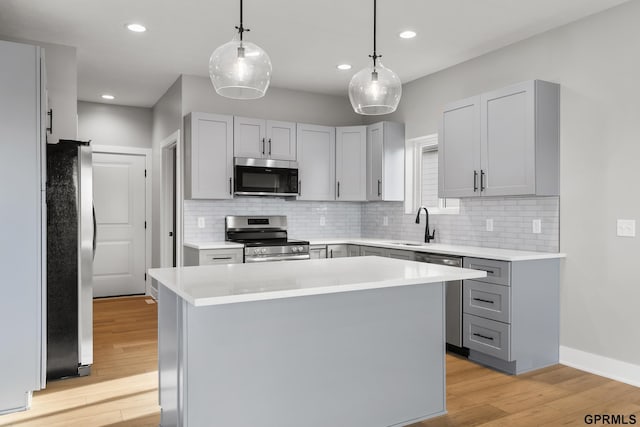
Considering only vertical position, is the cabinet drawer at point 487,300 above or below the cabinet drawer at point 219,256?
below

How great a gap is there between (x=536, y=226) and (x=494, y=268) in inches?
25.7

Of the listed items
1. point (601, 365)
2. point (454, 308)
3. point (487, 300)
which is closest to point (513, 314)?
point (487, 300)

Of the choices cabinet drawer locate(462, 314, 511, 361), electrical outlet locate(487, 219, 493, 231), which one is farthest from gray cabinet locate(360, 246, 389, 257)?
cabinet drawer locate(462, 314, 511, 361)

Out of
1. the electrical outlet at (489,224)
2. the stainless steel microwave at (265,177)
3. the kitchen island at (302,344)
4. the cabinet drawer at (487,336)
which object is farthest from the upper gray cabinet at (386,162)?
the kitchen island at (302,344)

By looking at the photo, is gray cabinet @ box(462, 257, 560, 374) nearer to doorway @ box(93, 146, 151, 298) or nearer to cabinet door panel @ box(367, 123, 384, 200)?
cabinet door panel @ box(367, 123, 384, 200)

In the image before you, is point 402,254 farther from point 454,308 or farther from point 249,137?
point 249,137

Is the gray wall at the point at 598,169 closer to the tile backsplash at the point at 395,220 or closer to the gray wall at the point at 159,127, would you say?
→ the tile backsplash at the point at 395,220

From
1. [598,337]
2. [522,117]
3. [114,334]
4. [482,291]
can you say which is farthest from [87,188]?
[598,337]

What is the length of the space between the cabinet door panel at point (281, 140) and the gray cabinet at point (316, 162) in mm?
82

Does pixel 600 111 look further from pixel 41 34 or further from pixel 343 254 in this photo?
pixel 41 34

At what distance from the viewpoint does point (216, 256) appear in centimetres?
469

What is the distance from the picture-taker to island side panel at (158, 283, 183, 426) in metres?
2.31

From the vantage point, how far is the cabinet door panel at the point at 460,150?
4176mm

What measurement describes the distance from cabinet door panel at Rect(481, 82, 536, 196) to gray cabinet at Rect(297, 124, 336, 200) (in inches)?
81.2
